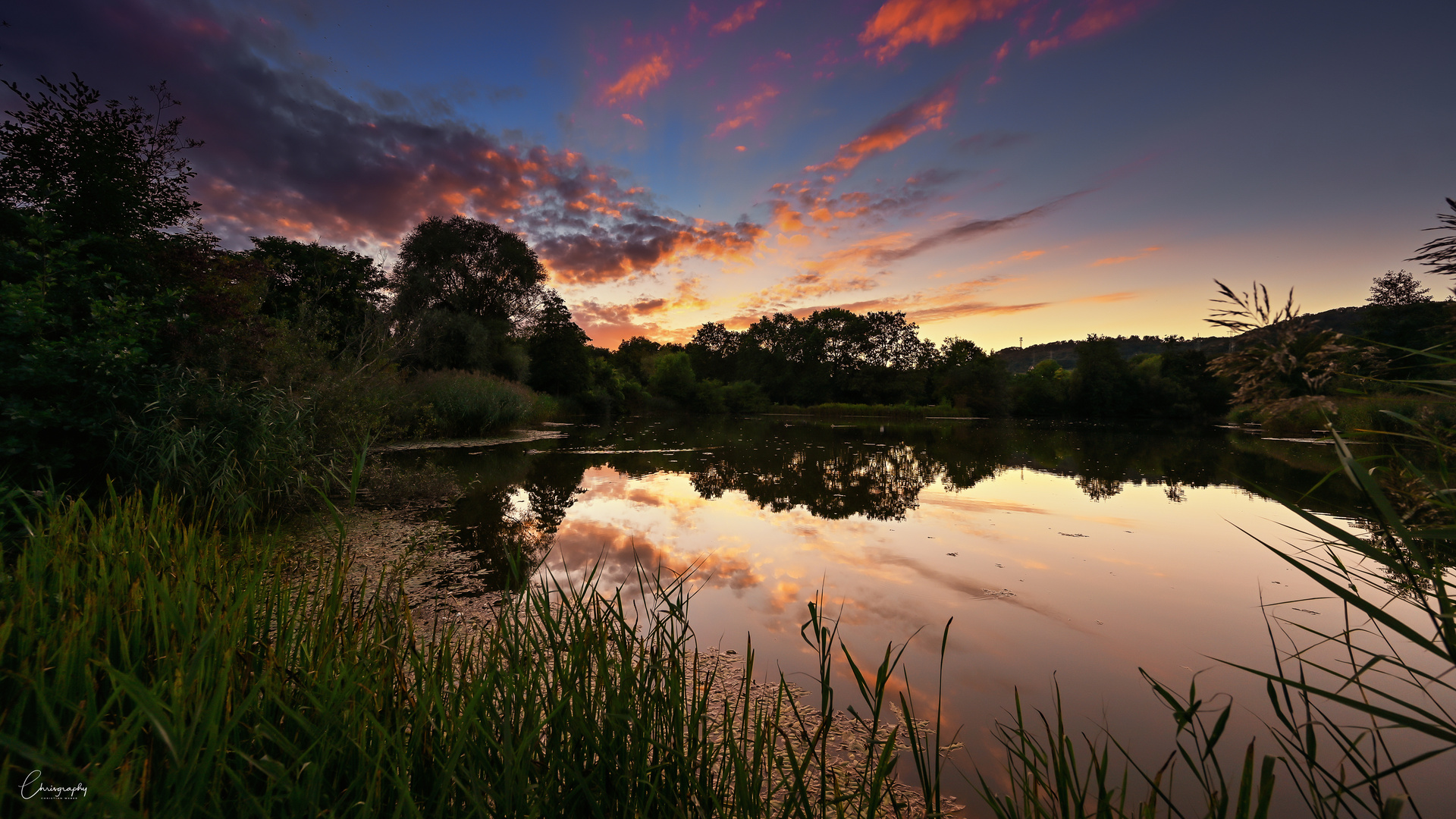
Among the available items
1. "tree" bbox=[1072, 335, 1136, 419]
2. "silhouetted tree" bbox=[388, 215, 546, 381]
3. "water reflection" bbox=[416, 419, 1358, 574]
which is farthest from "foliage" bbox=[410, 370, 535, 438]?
"tree" bbox=[1072, 335, 1136, 419]

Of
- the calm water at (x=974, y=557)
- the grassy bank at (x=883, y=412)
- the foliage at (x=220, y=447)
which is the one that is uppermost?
the foliage at (x=220, y=447)

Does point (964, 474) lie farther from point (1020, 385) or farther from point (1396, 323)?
point (1020, 385)

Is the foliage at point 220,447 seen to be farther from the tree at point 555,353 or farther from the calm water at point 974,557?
the tree at point 555,353

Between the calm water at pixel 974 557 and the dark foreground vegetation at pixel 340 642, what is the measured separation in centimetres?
23

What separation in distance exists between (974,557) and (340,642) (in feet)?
15.1

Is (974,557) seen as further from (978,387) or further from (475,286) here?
(978,387)

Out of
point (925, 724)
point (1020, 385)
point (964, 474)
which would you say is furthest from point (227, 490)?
point (1020, 385)

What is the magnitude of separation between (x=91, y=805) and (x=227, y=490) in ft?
14.4

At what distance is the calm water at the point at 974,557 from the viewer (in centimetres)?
284

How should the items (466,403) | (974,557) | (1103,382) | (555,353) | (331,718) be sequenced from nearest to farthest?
1. (331,718)
2. (974,557)
3. (466,403)
4. (555,353)
5. (1103,382)

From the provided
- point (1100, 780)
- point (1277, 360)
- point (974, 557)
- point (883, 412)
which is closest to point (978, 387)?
point (883, 412)

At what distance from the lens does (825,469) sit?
1030cm

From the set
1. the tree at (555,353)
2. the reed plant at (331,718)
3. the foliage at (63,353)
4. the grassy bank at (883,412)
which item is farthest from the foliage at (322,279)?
the grassy bank at (883,412)

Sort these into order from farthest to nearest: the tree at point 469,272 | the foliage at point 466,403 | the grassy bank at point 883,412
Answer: the grassy bank at point 883,412 < the tree at point 469,272 < the foliage at point 466,403
